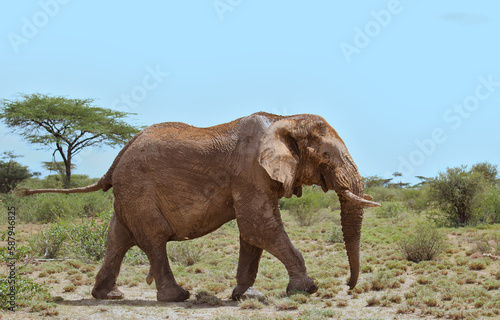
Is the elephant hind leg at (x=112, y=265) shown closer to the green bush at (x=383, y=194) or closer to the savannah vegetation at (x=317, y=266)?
the savannah vegetation at (x=317, y=266)

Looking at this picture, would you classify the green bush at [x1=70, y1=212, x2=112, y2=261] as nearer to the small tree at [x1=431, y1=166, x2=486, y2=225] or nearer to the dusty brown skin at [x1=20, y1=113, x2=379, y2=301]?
the dusty brown skin at [x1=20, y1=113, x2=379, y2=301]

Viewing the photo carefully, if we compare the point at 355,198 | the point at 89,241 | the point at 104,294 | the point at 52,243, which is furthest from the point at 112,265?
the point at 52,243

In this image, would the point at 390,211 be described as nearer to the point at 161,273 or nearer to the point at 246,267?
the point at 246,267

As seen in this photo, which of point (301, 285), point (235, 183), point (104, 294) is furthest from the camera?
point (104, 294)

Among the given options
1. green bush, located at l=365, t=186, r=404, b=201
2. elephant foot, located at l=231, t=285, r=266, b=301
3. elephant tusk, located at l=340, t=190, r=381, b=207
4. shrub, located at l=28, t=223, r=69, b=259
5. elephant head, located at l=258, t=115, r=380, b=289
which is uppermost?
green bush, located at l=365, t=186, r=404, b=201

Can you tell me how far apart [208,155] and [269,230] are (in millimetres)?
1535

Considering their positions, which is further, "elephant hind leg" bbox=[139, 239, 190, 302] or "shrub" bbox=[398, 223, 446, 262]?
"shrub" bbox=[398, 223, 446, 262]

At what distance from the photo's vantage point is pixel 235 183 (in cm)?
834

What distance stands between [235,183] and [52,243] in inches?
295

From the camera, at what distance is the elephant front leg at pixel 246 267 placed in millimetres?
8898

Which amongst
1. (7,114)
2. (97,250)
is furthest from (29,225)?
(7,114)

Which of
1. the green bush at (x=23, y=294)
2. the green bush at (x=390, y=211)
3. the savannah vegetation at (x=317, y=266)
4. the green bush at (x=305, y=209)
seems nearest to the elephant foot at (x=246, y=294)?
the savannah vegetation at (x=317, y=266)

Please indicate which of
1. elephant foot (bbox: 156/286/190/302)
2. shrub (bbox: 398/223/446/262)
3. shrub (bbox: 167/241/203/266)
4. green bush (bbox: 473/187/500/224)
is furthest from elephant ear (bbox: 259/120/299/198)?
green bush (bbox: 473/187/500/224)

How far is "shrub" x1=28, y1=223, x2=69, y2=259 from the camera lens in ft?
44.5
